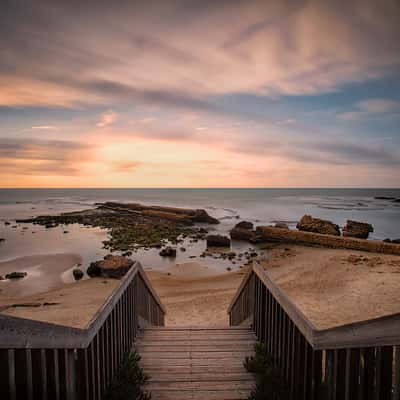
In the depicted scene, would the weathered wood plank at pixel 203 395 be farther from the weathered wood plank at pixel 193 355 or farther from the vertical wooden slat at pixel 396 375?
the vertical wooden slat at pixel 396 375

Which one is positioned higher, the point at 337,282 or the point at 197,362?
the point at 197,362

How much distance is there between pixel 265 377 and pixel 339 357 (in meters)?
1.37

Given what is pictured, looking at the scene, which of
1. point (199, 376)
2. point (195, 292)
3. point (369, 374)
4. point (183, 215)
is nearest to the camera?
point (369, 374)

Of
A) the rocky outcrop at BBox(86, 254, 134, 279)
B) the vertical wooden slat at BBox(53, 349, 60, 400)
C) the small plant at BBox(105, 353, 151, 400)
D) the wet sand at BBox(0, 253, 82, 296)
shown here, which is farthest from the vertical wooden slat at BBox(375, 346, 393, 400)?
the wet sand at BBox(0, 253, 82, 296)

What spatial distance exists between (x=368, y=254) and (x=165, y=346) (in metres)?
19.1

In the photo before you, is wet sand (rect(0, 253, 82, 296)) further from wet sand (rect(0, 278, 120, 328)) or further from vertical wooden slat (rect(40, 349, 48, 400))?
vertical wooden slat (rect(40, 349, 48, 400))

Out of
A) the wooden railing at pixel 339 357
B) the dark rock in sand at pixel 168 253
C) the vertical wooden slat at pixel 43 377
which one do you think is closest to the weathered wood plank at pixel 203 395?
the wooden railing at pixel 339 357

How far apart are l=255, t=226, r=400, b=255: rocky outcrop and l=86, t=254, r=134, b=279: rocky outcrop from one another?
13.9m

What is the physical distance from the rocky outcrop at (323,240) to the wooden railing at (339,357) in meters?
19.7

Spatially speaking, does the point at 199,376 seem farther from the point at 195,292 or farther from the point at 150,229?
the point at 150,229

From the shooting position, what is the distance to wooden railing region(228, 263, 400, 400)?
2469mm

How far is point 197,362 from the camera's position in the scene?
437cm

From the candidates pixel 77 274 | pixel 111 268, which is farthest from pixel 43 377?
Result: pixel 77 274

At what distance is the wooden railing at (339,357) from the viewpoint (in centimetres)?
247
